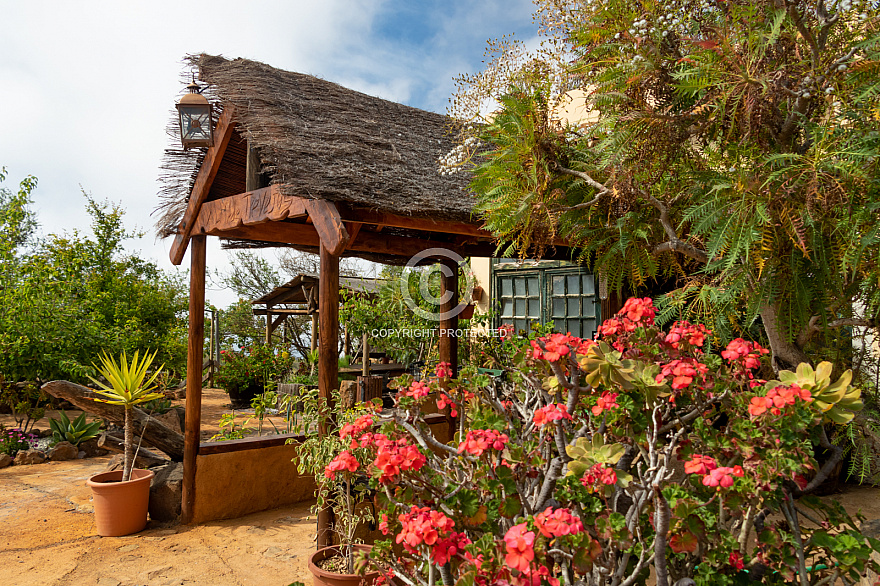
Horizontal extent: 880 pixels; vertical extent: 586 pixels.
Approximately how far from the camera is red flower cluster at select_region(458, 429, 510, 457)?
5.75 ft

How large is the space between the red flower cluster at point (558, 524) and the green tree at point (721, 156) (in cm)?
103

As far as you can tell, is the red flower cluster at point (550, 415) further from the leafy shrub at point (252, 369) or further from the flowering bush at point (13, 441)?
the leafy shrub at point (252, 369)

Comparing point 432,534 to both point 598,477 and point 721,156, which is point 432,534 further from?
point 721,156

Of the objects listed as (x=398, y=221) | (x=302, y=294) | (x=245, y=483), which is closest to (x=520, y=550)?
(x=398, y=221)

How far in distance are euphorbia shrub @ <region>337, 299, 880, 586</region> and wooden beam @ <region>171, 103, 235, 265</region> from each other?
317 centimetres

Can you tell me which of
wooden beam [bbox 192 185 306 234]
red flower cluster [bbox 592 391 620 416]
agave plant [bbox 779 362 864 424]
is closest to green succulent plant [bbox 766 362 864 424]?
agave plant [bbox 779 362 864 424]

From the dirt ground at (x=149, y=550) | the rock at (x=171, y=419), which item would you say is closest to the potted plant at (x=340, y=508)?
the dirt ground at (x=149, y=550)

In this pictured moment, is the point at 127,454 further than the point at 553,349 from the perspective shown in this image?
Yes

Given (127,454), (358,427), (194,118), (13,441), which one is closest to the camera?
(358,427)

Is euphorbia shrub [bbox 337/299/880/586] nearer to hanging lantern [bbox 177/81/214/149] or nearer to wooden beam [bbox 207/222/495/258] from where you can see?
wooden beam [bbox 207/222/495/258]

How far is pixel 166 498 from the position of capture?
4.50 meters

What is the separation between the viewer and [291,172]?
3625 mm

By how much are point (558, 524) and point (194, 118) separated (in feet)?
13.8

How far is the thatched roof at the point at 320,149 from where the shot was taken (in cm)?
375
